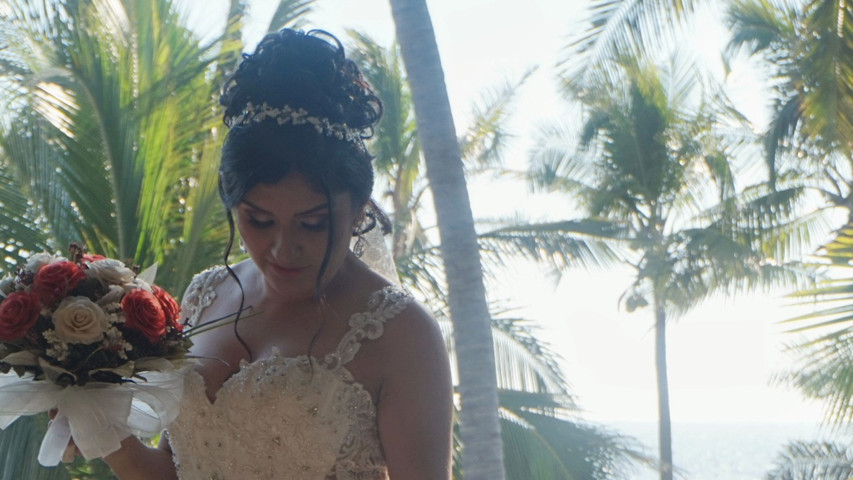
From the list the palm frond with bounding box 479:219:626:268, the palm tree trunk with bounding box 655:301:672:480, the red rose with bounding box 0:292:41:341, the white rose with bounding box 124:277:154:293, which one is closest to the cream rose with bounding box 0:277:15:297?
the red rose with bounding box 0:292:41:341

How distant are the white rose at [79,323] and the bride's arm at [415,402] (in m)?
0.63

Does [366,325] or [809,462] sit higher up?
[366,325]

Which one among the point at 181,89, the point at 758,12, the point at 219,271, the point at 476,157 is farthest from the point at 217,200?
the point at 758,12

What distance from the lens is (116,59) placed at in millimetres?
6156

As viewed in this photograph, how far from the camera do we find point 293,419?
8.45 ft

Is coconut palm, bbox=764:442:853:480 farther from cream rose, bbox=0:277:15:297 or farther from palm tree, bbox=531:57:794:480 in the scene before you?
cream rose, bbox=0:277:15:297

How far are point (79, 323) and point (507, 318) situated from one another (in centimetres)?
960

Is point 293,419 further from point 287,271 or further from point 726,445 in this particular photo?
point 726,445

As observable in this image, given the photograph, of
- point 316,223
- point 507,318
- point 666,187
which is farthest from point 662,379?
point 316,223

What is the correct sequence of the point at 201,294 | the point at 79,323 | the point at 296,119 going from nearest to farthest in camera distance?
the point at 79,323 < the point at 296,119 < the point at 201,294

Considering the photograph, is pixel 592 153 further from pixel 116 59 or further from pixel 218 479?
pixel 218 479

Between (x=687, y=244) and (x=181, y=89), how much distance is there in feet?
46.8

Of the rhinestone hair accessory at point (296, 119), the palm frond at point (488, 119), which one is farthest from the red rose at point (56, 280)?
the palm frond at point (488, 119)

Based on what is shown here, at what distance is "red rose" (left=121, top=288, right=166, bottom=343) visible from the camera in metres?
2.35
